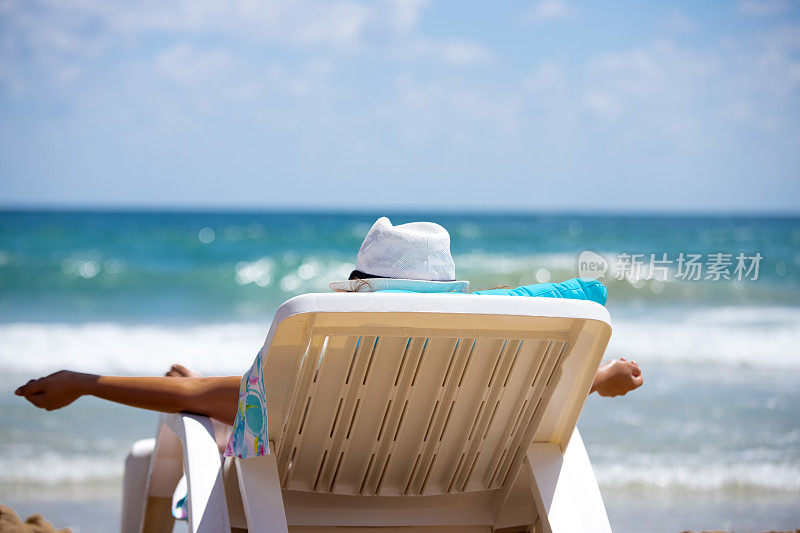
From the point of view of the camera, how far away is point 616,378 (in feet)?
6.14

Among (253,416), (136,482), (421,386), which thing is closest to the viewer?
(253,416)

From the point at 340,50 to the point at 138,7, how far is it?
780 centimetres

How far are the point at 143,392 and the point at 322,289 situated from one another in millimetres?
10783

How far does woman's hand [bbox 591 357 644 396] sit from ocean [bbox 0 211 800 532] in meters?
0.81

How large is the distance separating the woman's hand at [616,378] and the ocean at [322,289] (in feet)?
A: 2.66

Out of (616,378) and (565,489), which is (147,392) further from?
(616,378)

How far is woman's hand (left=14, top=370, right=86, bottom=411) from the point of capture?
181 centimetres

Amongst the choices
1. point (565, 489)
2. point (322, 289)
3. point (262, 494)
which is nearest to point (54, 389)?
point (262, 494)

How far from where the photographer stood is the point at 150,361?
7688 mm

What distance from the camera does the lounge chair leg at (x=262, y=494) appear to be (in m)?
1.55

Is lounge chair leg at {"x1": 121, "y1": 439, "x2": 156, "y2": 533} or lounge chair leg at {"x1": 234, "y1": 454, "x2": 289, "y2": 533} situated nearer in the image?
lounge chair leg at {"x1": 234, "y1": 454, "x2": 289, "y2": 533}

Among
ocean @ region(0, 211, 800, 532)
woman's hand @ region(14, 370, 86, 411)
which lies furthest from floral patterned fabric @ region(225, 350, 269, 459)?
ocean @ region(0, 211, 800, 532)

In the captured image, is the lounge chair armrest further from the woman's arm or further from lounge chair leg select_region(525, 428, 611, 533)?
lounge chair leg select_region(525, 428, 611, 533)

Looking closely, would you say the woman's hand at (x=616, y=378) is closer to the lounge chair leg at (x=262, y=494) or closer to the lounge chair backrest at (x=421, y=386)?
the lounge chair backrest at (x=421, y=386)
